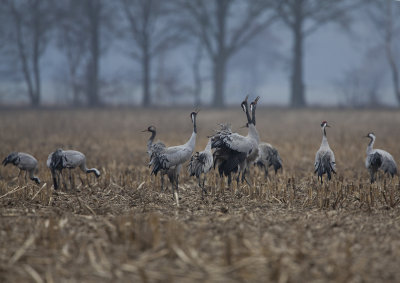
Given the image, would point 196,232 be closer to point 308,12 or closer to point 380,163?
point 380,163

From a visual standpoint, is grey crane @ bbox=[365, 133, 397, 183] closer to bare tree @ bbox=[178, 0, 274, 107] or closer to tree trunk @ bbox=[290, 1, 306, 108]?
tree trunk @ bbox=[290, 1, 306, 108]

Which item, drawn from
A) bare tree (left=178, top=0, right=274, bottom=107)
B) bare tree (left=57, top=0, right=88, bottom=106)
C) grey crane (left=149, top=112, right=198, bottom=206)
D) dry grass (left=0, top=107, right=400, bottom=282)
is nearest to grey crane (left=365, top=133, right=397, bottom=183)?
dry grass (left=0, top=107, right=400, bottom=282)

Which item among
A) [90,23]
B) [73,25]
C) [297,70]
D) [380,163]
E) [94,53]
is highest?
[73,25]

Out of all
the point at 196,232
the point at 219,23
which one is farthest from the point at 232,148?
the point at 219,23

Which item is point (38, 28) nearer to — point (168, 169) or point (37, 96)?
point (37, 96)

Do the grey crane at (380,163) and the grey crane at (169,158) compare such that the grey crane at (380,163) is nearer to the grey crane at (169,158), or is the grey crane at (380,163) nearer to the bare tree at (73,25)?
the grey crane at (169,158)

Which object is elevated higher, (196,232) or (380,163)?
(380,163)

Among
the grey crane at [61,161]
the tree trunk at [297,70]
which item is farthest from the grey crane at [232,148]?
the tree trunk at [297,70]

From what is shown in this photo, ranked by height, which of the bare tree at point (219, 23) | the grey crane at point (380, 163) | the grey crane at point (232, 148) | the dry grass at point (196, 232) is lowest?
the dry grass at point (196, 232)

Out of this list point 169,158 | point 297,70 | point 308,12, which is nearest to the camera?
point 169,158

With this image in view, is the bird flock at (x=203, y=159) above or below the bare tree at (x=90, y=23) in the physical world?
below

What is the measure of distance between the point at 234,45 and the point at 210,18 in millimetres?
2686

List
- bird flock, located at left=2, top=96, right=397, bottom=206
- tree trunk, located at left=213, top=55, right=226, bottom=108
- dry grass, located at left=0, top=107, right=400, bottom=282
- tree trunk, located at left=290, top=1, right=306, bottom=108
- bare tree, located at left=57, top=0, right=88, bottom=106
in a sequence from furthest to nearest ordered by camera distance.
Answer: tree trunk, located at left=213, top=55, right=226, bottom=108, bare tree, located at left=57, top=0, right=88, bottom=106, tree trunk, located at left=290, top=1, right=306, bottom=108, bird flock, located at left=2, top=96, right=397, bottom=206, dry grass, located at left=0, top=107, right=400, bottom=282

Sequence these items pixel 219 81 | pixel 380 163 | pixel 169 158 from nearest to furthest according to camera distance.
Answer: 1. pixel 169 158
2. pixel 380 163
3. pixel 219 81
